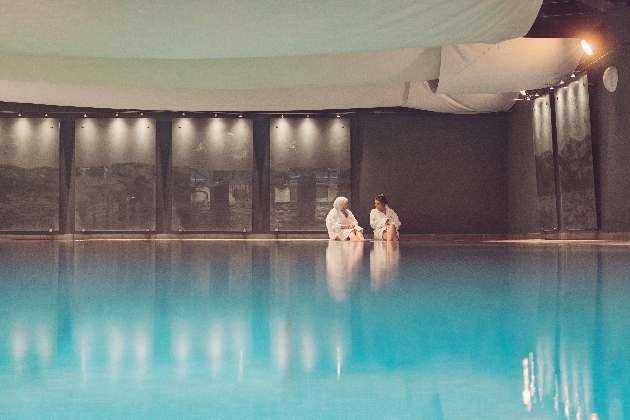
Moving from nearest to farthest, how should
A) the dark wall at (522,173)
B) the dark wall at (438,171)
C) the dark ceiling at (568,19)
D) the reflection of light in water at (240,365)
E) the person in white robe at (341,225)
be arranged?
the reflection of light in water at (240,365), the dark ceiling at (568,19), the person in white robe at (341,225), the dark wall at (522,173), the dark wall at (438,171)

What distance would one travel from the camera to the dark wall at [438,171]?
49.5ft

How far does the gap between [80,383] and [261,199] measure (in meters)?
14.7

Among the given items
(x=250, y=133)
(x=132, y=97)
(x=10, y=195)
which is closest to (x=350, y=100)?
(x=250, y=133)

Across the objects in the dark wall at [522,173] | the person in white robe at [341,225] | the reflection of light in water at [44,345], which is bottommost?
the reflection of light in water at [44,345]

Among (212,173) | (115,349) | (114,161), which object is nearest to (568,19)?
(212,173)

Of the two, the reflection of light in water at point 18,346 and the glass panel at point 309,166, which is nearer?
the reflection of light in water at point 18,346

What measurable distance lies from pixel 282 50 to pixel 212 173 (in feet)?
22.4

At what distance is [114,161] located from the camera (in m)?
15.4

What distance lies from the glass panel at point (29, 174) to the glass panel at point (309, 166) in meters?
5.09

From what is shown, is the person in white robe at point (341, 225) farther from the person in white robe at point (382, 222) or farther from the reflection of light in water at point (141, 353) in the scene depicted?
the reflection of light in water at point (141, 353)

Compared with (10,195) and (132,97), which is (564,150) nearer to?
(132,97)

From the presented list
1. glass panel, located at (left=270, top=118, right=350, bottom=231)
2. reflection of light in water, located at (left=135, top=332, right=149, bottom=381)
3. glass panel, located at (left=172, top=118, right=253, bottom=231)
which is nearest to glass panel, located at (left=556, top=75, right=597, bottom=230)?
glass panel, located at (left=270, top=118, right=350, bottom=231)

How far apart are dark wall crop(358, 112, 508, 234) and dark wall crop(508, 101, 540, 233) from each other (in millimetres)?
331

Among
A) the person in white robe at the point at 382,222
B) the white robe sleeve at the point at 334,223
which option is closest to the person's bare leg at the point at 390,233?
the person in white robe at the point at 382,222
